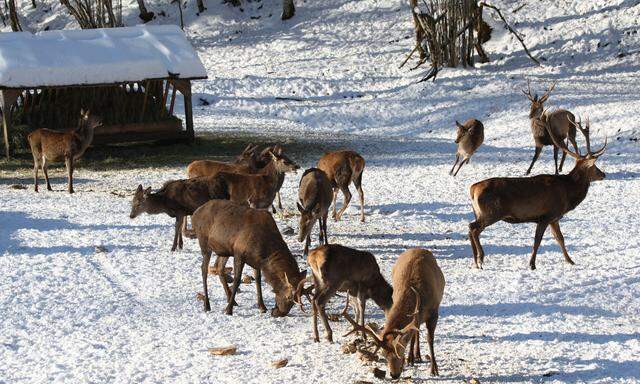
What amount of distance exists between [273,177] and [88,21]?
2131cm

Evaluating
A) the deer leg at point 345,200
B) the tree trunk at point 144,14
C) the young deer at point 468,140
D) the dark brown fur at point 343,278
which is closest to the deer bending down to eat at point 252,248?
the dark brown fur at point 343,278

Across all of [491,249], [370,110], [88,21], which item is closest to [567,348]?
[491,249]

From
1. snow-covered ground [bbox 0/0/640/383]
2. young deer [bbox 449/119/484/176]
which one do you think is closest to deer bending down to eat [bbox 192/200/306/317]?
snow-covered ground [bbox 0/0/640/383]

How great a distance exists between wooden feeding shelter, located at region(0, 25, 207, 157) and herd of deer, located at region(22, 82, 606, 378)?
3768mm

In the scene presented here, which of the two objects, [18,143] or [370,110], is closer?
[18,143]

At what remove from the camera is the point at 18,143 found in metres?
22.0

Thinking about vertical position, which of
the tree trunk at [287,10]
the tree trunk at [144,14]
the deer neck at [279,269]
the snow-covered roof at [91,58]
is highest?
the tree trunk at [287,10]

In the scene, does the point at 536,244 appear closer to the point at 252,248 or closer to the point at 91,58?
the point at 252,248

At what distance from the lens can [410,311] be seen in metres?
8.46

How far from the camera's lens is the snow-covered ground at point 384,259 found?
A: 9023mm

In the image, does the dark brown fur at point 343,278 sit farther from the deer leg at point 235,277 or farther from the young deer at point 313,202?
the young deer at point 313,202

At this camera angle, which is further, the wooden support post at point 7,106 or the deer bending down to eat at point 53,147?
the wooden support post at point 7,106

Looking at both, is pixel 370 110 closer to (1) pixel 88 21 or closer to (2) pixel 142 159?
(2) pixel 142 159

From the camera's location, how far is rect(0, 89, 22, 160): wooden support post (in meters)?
21.2
